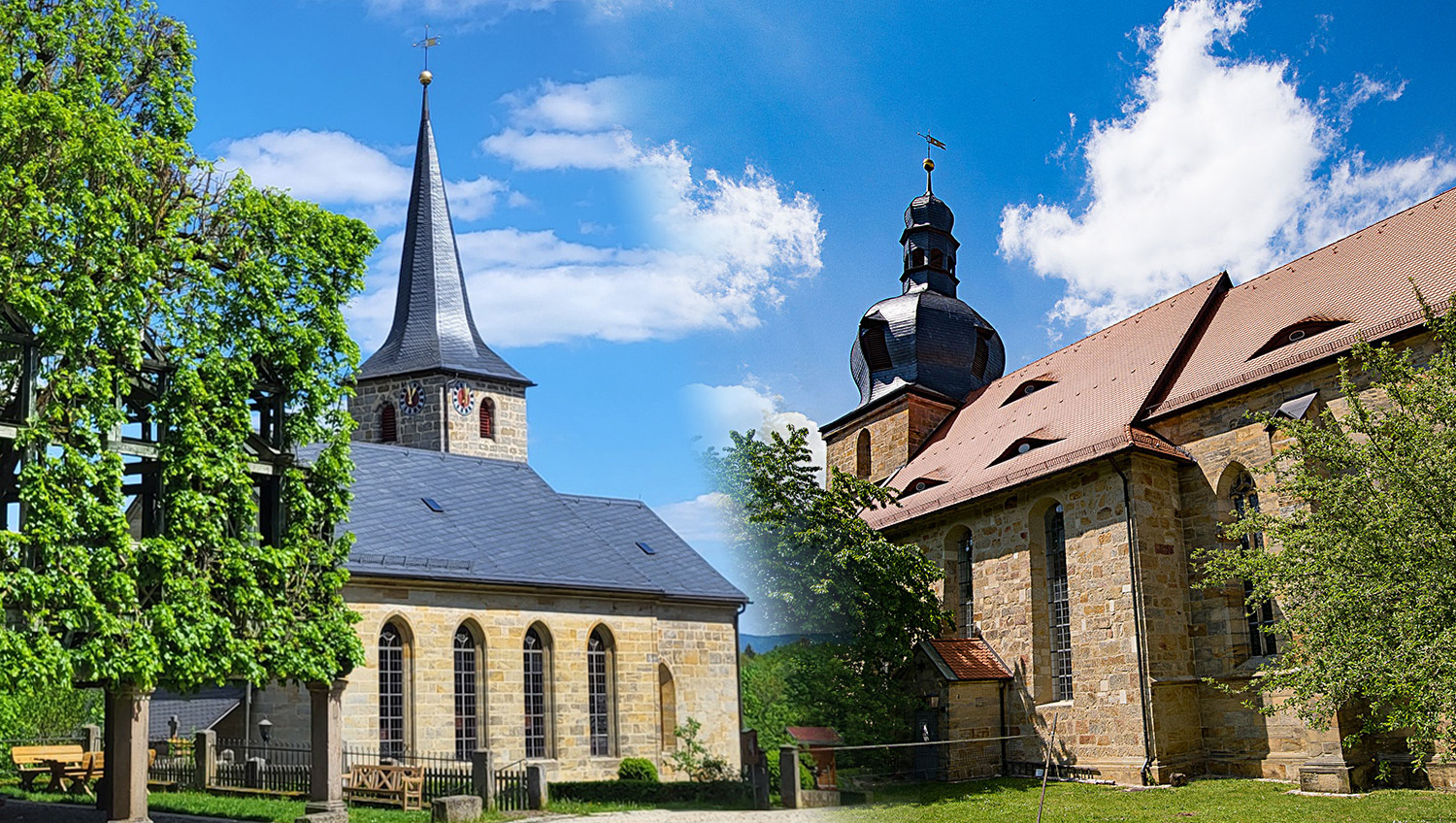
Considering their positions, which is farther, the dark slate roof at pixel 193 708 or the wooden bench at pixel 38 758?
the dark slate roof at pixel 193 708

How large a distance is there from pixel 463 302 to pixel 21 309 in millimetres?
33807

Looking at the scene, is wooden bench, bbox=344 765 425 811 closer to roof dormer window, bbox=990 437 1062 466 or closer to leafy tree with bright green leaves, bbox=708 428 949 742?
leafy tree with bright green leaves, bbox=708 428 949 742

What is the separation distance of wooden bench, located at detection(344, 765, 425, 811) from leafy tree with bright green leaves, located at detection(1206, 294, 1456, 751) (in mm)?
13756

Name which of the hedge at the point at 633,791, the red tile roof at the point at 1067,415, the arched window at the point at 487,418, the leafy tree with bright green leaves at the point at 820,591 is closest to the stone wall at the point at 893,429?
the red tile roof at the point at 1067,415

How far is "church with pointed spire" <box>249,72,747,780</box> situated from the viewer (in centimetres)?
2603

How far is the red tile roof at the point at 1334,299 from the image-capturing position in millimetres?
22281

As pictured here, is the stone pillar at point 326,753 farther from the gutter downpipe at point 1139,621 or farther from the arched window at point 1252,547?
the arched window at point 1252,547

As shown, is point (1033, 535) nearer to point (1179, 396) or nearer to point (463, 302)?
point (1179, 396)

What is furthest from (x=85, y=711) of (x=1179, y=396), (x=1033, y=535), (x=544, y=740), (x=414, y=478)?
(x=1179, y=396)

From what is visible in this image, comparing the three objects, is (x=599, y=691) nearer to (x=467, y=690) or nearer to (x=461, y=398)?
(x=467, y=690)

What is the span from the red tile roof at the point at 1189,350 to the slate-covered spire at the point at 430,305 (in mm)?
21310

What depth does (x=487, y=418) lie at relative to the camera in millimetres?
48031

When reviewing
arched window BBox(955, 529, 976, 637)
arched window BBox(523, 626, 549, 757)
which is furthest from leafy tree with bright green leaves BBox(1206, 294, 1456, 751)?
arched window BBox(523, 626, 549, 757)

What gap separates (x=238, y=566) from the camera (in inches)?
685
